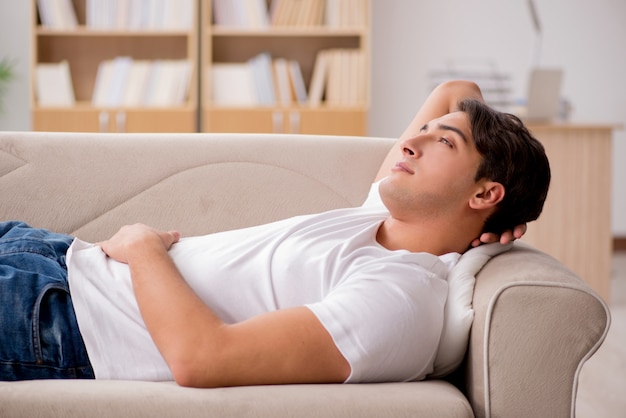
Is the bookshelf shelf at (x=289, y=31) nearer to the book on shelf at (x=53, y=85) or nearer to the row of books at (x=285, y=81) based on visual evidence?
the row of books at (x=285, y=81)

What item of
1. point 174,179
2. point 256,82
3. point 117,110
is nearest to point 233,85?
point 256,82

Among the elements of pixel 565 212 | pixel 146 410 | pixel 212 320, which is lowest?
pixel 565 212

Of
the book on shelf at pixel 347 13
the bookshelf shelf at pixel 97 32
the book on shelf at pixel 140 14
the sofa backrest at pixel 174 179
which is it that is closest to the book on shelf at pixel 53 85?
the bookshelf shelf at pixel 97 32

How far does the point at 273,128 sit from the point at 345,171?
2.45 meters

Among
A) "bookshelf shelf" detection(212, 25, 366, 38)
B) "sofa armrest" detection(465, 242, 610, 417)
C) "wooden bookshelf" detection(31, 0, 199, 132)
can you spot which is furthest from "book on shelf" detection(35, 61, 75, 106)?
"sofa armrest" detection(465, 242, 610, 417)

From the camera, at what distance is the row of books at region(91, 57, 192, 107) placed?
4.30 meters

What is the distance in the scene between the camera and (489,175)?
147 cm

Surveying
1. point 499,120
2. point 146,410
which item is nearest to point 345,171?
point 499,120

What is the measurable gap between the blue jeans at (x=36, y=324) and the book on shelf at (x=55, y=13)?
10.1 ft

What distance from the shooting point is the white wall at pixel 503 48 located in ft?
16.2

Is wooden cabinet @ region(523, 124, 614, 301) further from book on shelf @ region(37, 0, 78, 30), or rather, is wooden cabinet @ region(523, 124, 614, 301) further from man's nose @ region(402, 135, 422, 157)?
book on shelf @ region(37, 0, 78, 30)

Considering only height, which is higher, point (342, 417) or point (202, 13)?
point (202, 13)

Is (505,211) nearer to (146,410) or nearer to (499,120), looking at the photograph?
(499,120)

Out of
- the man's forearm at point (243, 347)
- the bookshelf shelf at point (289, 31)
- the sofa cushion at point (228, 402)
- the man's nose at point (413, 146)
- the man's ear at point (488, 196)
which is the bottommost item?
the sofa cushion at point (228, 402)
